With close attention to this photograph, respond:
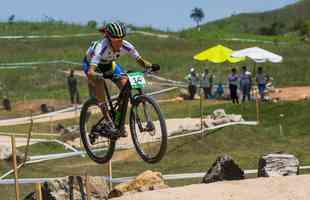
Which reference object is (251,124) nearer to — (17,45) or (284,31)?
(17,45)

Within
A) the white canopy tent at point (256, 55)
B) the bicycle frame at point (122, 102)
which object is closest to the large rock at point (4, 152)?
the bicycle frame at point (122, 102)

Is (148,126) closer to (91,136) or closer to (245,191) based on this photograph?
(91,136)

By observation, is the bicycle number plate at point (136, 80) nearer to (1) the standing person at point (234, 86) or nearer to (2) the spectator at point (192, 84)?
(1) the standing person at point (234, 86)

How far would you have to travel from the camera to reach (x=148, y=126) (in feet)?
42.9

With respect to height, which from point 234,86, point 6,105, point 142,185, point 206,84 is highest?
point 206,84

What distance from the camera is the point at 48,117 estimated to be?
36.6 m

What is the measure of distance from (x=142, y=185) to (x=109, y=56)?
3.17 metres

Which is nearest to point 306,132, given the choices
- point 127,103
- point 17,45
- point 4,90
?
point 127,103

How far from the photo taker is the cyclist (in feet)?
43.3

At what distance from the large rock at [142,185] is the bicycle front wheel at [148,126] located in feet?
6.34

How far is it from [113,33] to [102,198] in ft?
12.8

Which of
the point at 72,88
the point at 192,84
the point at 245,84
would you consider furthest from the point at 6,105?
the point at 245,84

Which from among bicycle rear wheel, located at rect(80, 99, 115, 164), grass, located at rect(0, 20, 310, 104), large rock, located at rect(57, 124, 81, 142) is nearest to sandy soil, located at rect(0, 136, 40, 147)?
large rock, located at rect(57, 124, 81, 142)

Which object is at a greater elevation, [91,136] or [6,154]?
[91,136]
